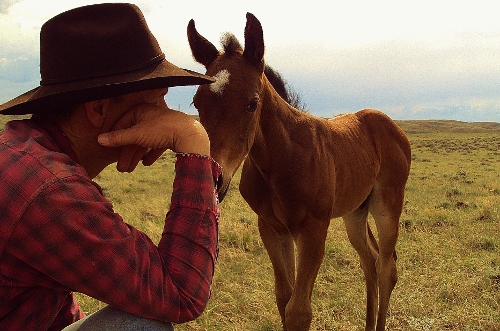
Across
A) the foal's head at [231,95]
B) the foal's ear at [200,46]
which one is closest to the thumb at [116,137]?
the foal's head at [231,95]

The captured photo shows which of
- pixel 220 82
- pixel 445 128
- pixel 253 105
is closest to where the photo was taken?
pixel 220 82

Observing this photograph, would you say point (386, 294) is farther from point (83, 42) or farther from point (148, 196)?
point (148, 196)

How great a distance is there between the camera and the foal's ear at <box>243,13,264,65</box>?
2.85m

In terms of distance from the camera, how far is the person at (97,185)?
1.23 m

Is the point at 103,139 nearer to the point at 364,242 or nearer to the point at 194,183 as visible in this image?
the point at 194,183

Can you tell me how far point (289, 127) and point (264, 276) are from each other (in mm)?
2654

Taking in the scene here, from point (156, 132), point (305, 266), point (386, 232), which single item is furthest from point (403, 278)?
point (156, 132)

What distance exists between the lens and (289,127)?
338cm

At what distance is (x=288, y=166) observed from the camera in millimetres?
3242

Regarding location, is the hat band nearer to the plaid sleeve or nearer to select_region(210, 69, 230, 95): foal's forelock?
the plaid sleeve

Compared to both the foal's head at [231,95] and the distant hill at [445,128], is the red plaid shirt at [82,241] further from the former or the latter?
the distant hill at [445,128]

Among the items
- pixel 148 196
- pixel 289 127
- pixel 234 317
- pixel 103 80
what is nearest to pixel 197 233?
Result: pixel 103 80

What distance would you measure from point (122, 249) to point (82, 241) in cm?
12

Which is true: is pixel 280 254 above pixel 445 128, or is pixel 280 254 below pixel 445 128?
below
